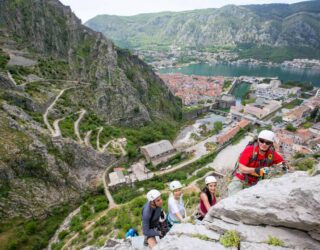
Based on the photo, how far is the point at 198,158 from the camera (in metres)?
37.0

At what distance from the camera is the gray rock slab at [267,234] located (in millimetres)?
4379

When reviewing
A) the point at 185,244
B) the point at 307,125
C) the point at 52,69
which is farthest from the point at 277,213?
the point at 307,125

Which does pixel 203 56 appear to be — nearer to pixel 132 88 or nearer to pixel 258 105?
pixel 258 105

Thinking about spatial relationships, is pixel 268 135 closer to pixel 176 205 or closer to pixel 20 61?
pixel 176 205

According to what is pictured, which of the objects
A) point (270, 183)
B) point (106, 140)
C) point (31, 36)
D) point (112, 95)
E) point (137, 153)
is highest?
point (31, 36)

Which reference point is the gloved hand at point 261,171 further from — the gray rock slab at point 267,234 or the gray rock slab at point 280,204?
→ the gray rock slab at point 267,234

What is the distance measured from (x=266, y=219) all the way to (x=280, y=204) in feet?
1.41

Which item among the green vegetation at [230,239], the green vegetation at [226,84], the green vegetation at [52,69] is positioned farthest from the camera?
the green vegetation at [226,84]

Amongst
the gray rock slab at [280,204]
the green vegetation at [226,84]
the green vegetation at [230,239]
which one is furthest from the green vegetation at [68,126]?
the green vegetation at [226,84]

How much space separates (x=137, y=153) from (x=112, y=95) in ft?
53.8

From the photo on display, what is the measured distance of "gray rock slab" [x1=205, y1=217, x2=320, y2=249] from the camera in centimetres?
438

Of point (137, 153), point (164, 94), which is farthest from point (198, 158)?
point (164, 94)

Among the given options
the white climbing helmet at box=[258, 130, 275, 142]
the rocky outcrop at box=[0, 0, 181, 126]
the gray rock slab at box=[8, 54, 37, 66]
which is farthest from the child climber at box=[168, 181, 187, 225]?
the gray rock slab at box=[8, 54, 37, 66]

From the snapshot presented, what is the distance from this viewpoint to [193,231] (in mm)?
5340
